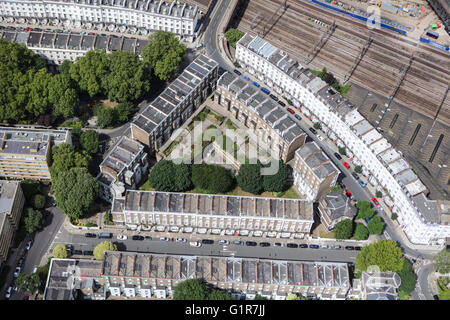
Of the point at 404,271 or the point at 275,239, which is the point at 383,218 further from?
the point at 275,239

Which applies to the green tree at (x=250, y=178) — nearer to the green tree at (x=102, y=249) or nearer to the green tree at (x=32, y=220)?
the green tree at (x=102, y=249)

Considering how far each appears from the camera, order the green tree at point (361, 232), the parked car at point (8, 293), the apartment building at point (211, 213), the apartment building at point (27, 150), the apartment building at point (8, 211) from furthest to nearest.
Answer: the apartment building at point (27, 150)
the green tree at point (361, 232)
the apartment building at point (211, 213)
the apartment building at point (8, 211)
the parked car at point (8, 293)

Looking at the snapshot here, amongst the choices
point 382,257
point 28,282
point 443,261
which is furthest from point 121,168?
point 443,261

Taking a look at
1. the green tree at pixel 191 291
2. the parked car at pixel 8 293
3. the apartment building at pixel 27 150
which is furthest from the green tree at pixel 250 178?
the parked car at pixel 8 293

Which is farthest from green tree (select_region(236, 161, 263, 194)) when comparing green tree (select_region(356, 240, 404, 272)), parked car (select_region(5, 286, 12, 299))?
parked car (select_region(5, 286, 12, 299))

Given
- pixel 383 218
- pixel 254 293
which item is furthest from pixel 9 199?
pixel 383 218

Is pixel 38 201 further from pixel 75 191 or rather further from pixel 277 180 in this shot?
pixel 277 180
